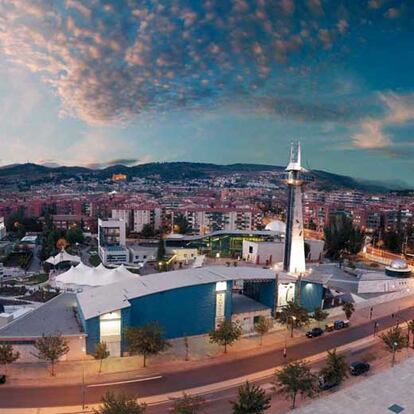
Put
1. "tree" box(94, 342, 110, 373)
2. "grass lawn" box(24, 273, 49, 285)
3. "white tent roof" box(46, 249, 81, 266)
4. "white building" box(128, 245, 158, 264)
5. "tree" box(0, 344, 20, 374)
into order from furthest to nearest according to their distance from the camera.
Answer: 1. "white building" box(128, 245, 158, 264)
2. "white tent roof" box(46, 249, 81, 266)
3. "grass lawn" box(24, 273, 49, 285)
4. "tree" box(94, 342, 110, 373)
5. "tree" box(0, 344, 20, 374)

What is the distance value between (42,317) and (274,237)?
3275 cm

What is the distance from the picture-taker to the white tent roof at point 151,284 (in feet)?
64.0

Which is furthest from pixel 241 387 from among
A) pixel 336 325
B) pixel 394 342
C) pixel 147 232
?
pixel 147 232

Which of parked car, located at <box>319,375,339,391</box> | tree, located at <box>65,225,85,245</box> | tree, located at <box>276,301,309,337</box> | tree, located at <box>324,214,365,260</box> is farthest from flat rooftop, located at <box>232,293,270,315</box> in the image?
tree, located at <box>65,225,85,245</box>

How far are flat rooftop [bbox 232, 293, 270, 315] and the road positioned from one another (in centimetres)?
357

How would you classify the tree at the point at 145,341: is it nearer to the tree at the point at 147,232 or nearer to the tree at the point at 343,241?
the tree at the point at 343,241

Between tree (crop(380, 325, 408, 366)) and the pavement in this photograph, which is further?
tree (crop(380, 325, 408, 366))

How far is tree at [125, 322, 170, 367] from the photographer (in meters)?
17.5

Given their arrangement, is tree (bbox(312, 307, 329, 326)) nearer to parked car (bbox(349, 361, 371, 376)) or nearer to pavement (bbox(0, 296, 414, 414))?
pavement (bbox(0, 296, 414, 414))

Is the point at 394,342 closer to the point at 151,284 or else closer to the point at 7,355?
the point at 151,284

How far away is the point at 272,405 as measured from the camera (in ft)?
49.4

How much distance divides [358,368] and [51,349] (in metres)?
13.0

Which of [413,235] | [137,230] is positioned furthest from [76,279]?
[413,235]

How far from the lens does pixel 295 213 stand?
27.6 meters
